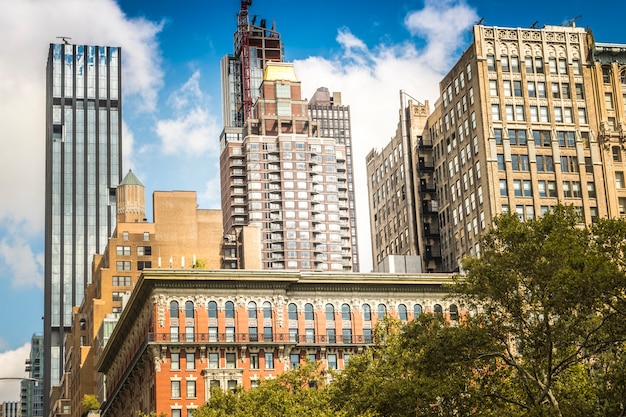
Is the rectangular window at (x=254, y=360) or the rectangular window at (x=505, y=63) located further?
the rectangular window at (x=505, y=63)

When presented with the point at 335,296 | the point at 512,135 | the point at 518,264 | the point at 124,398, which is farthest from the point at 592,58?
the point at 518,264

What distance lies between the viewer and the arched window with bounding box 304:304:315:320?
122938 millimetres

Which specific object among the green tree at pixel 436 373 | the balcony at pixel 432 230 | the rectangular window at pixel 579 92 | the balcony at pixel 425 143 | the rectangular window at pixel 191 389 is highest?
the rectangular window at pixel 579 92

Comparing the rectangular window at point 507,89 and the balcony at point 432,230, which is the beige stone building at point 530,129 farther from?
the balcony at point 432,230

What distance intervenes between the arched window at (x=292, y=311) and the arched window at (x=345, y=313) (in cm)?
476

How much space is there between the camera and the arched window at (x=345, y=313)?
12381 centimetres

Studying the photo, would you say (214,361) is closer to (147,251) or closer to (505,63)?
(505,63)

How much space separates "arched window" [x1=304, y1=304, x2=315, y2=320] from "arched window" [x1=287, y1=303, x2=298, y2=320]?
93cm

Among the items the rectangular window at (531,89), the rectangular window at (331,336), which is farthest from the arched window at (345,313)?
the rectangular window at (531,89)

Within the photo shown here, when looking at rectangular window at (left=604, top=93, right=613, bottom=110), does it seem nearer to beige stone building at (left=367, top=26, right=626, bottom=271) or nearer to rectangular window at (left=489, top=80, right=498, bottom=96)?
beige stone building at (left=367, top=26, right=626, bottom=271)

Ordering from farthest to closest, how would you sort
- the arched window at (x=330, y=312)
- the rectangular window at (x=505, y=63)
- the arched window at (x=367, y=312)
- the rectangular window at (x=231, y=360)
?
1. the rectangular window at (x=505, y=63)
2. the arched window at (x=367, y=312)
3. the arched window at (x=330, y=312)
4. the rectangular window at (x=231, y=360)

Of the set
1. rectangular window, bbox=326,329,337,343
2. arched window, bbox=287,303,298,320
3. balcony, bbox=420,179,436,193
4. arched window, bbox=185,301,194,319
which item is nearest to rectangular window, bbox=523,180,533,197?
balcony, bbox=420,179,436,193

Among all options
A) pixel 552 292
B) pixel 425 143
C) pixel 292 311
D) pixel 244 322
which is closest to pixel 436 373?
pixel 552 292

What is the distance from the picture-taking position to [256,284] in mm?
120875
